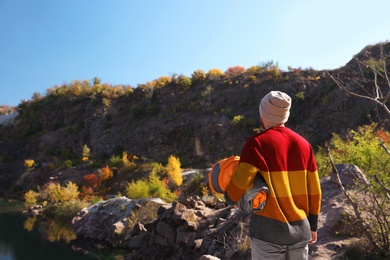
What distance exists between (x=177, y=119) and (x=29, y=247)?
17468mm

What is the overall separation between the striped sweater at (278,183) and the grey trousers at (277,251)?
2.3 inches

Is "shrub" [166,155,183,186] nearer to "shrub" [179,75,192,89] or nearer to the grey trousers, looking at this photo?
the grey trousers

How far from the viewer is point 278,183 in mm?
2131

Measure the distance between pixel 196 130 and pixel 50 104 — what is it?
20.3 metres

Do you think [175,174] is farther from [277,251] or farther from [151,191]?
[277,251]

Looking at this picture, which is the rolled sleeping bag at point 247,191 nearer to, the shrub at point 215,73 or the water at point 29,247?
the water at point 29,247

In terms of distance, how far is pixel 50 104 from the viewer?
3744cm

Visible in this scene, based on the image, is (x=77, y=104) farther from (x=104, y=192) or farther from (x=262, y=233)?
(x=262, y=233)

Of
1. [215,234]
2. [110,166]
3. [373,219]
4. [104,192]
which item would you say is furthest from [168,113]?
[373,219]

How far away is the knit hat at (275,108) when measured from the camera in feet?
7.55

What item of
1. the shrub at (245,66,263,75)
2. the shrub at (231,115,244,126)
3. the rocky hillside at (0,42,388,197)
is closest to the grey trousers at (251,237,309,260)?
the rocky hillside at (0,42,388,197)

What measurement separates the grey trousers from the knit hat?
0.82 m

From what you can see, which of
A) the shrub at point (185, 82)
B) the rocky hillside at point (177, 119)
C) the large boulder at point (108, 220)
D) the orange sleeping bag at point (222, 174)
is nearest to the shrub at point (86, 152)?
the rocky hillside at point (177, 119)

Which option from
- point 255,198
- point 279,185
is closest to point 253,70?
point 279,185
